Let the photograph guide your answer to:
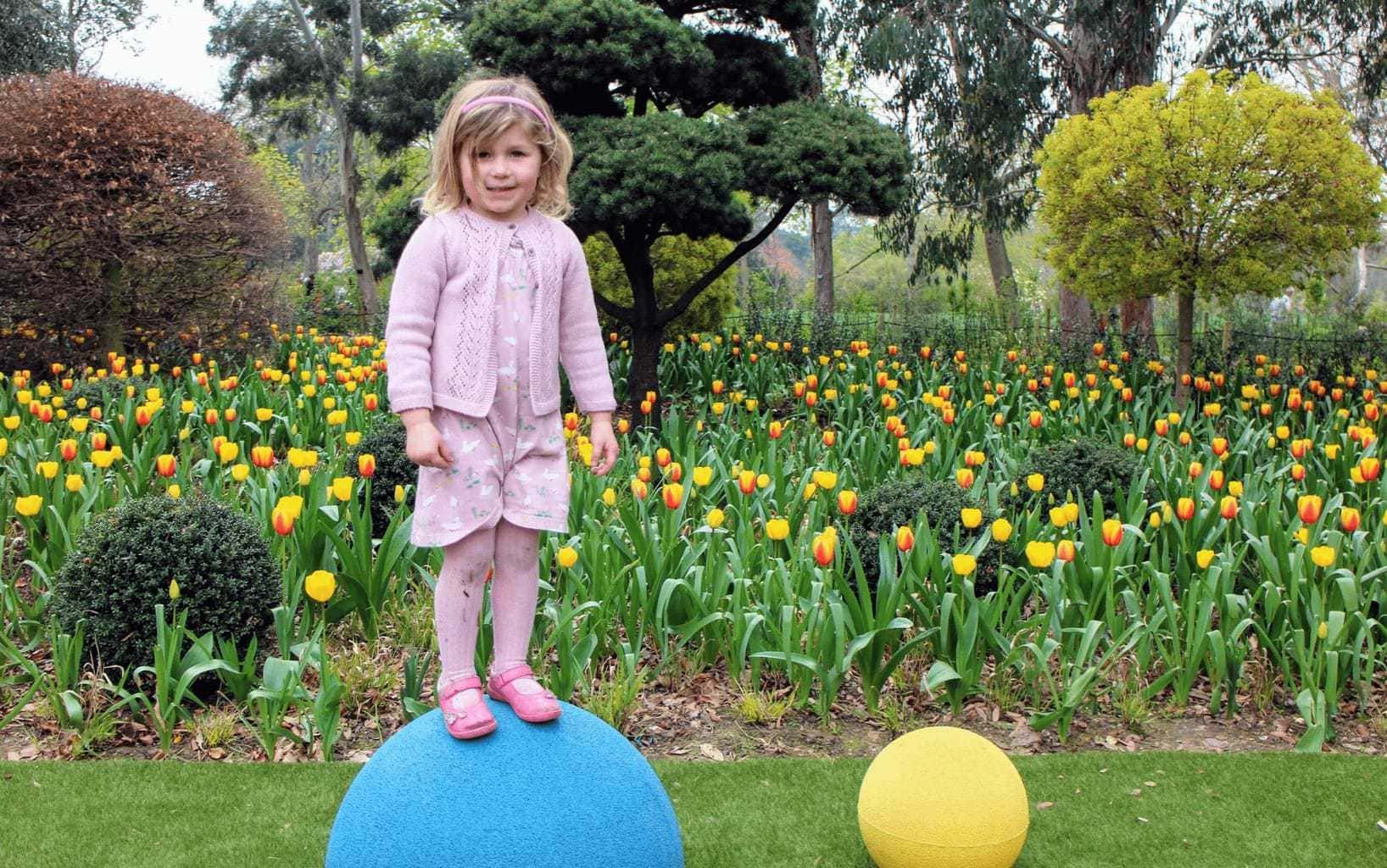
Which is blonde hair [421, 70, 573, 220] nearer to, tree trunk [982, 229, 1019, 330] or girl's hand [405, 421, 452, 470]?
girl's hand [405, 421, 452, 470]

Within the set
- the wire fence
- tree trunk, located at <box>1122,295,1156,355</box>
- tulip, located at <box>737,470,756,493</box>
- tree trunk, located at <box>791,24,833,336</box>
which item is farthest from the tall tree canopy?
tree trunk, located at <box>791,24,833,336</box>

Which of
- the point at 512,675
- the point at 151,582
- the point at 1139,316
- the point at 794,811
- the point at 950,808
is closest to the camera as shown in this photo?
the point at 512,675

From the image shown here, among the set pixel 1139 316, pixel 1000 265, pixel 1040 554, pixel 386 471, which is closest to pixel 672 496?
pixel 1040 554

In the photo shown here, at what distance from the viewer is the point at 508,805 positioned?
2.34 meters

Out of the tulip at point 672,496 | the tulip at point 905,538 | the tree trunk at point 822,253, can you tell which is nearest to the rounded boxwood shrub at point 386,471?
the tulip at point 672,496

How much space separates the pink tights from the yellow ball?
864mm

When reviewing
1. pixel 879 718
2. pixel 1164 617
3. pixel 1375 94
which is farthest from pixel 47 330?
pixel 1375 94

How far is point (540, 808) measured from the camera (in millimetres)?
2342

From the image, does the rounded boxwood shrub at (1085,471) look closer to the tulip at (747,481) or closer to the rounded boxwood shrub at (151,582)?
the tulip at (747,481)

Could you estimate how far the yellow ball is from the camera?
2766mm

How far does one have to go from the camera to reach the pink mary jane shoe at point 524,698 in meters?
2.54

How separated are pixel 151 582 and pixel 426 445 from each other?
1.93 metres

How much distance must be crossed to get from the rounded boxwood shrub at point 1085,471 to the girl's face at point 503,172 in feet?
10.8

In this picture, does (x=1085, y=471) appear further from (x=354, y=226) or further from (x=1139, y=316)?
(x=354, y=226)
